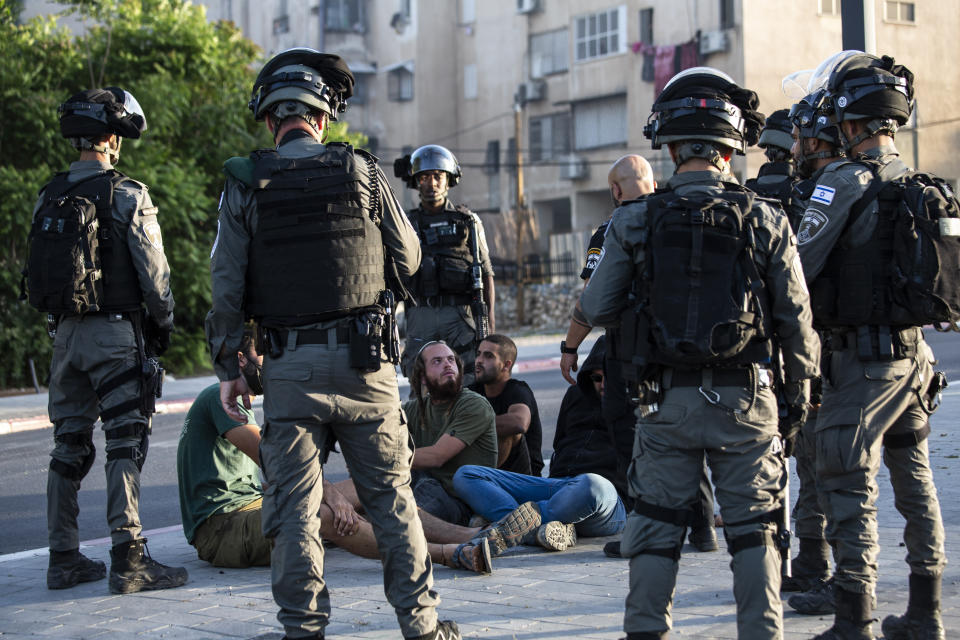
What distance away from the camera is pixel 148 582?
556cm

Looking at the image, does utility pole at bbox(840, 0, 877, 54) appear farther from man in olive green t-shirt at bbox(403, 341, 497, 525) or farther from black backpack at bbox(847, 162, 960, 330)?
man in olive green t-shirt at bbox(403, 341, 497, 525)

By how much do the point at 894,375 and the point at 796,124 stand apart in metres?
1.47

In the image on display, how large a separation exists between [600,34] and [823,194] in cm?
3858

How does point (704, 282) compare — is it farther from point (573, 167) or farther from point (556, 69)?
point (556, 69)

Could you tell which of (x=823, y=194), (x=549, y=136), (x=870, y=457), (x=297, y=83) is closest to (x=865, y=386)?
(x=870, y=457)

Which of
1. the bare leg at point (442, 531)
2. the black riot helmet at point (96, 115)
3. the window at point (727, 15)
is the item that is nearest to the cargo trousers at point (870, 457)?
the bare leg at point (442, 531)

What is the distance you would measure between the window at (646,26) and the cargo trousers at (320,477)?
37.4m

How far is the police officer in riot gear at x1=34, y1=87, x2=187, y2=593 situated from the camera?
18.4ft

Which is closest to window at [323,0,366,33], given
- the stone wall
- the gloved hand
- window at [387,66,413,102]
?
window at [387,66,413,102]

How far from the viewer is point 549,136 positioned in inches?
1743

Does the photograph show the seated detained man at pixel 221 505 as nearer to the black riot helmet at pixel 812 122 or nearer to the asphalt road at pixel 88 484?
the asphalt road at pixel 88 484

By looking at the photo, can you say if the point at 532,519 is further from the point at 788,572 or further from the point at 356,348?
the point at 356,348

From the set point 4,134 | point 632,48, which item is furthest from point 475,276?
point 632,48

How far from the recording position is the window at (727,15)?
122ft
